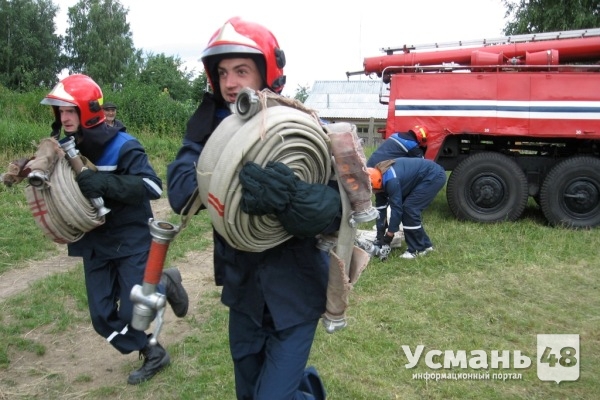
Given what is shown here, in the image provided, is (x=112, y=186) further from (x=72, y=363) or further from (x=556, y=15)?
(x=556, y=15)

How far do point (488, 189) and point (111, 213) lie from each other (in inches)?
233

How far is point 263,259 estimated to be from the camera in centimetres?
220

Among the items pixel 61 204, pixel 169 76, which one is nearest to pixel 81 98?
pixel 61 204

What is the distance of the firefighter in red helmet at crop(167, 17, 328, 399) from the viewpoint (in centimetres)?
216

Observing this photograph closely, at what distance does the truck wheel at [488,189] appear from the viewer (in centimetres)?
796

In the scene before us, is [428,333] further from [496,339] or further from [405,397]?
[405,397]

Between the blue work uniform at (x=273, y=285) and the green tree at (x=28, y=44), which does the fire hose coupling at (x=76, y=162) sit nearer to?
the blue work uniform at (x=273, y=285)

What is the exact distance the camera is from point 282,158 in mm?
1903

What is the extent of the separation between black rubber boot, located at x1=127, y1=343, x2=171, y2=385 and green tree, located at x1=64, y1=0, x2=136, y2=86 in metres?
43.8

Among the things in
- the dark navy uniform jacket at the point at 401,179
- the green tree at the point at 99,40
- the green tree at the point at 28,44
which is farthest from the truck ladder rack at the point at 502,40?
the green tree at the point at 99,40

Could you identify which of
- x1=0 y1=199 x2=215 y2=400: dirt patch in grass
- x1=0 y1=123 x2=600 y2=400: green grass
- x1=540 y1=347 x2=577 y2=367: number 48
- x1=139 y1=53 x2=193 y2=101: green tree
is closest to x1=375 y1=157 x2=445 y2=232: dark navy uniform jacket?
x1=0 y1=123 x2=600 y2=400: green grass

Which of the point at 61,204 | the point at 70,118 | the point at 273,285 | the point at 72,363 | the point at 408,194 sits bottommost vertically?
the point at 72,363

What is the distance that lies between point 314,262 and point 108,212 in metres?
1.76

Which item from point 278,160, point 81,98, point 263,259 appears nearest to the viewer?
point 278,160
